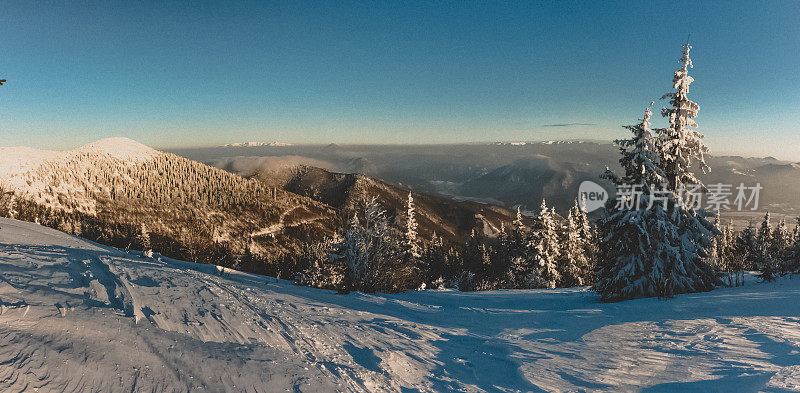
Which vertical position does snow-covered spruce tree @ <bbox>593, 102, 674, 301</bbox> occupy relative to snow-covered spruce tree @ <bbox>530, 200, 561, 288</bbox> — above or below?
above

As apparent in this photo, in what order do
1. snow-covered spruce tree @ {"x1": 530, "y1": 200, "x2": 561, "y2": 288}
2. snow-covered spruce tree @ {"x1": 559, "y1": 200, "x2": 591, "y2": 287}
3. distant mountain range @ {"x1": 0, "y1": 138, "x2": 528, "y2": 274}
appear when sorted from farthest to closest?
distant mountain range @ {"x1": 0, "y1": 138, "x2": 528, "y2": 274}
snow-covered spruce tree @ {"x1": 559, "y1": 200, "x2": 591, "y2": 287}
snow-covered spruce tree @ {"x1": 530, "y1": 200, "x2": 561, "y2": 288}

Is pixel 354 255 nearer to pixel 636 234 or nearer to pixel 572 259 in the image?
pixel 636 234

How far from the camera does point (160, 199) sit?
13375 centimetres

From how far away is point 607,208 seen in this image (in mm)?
15984

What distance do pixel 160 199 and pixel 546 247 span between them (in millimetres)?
151607

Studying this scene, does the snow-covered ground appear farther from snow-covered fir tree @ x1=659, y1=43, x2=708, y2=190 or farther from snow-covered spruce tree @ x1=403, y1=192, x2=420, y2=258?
snow-covered spruce tree @ x1=403, y1=192, x2=420, y2=258

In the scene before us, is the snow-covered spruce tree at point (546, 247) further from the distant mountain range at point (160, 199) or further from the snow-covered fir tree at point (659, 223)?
the distant mountain range at point (160, 199)

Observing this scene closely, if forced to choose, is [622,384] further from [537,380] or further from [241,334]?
[241,334]

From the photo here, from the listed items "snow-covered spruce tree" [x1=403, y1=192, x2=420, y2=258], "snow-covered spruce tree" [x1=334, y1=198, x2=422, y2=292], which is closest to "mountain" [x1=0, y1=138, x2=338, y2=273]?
"snow-covered spruce tree" [x1=403, y1=192, x2=420, y2=258]

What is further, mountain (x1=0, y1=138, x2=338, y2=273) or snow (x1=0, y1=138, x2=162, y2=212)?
snow (x1=0, y1=138, x2=162, y2=212)

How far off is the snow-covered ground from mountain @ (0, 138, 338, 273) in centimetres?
9290

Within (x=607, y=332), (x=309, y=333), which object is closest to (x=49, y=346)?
(x=309, y=333)

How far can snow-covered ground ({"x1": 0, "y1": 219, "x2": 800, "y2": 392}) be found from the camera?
3594 mm

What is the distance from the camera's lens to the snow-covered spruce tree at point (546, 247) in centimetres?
3256
